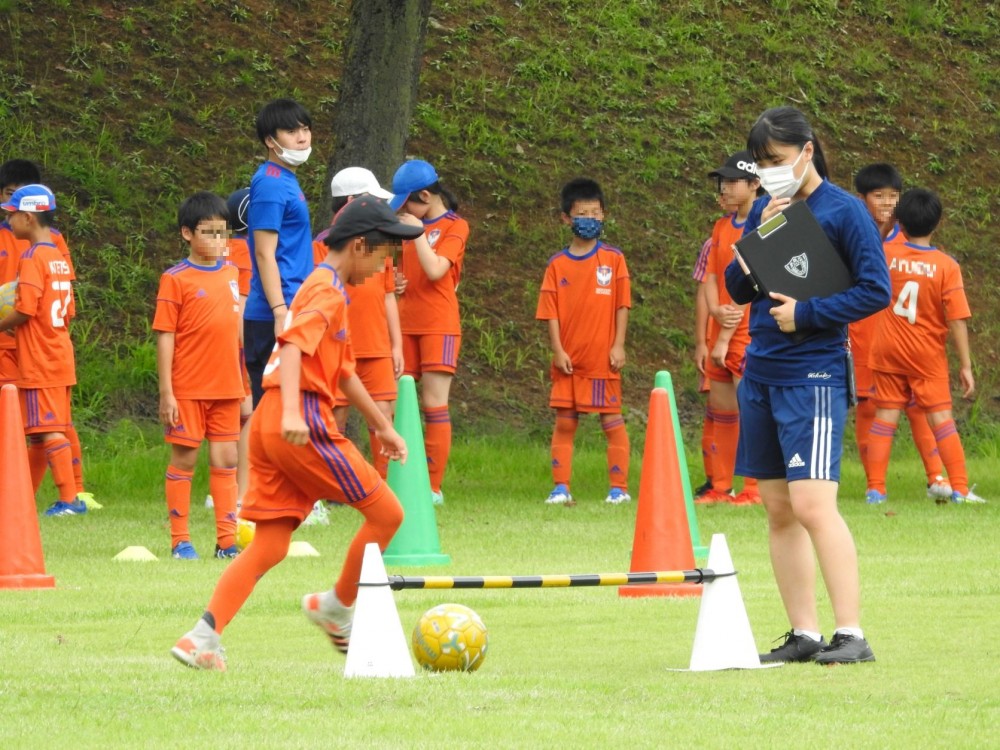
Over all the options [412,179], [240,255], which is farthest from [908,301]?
[240,255]

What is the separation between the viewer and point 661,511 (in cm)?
827

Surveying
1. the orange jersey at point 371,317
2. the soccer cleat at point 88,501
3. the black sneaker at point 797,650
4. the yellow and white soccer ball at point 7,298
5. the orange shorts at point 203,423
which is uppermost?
the yellow and white soccer ball at point 7,298

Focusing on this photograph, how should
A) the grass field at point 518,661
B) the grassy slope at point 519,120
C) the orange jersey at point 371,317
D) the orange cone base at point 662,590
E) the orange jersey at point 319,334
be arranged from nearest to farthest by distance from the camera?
1. the grass field at point 518,661
2. the orange jersey at point 319,334
3. the orange cone base at point 662,590
4. the orange jersey at point 371,317
5. the grassy slope at point 519,120

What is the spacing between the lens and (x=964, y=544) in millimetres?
10672

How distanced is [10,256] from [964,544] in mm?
7223

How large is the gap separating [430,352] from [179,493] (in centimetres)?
371

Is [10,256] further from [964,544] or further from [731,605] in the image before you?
[731,605]

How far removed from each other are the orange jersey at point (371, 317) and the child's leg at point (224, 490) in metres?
2.28

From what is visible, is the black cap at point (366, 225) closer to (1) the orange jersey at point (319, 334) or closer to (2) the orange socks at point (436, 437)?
(1) the orange jersey at point (319, 334)

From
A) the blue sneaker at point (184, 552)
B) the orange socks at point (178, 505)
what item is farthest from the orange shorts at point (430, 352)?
the blue sneaker at point (184, 552)

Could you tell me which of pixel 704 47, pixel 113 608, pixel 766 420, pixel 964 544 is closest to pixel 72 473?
pixel 113 608

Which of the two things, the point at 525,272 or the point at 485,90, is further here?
the point at 485,90

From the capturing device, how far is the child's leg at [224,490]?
10.1 meters

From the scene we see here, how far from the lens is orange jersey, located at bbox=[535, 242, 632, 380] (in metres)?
14.0
